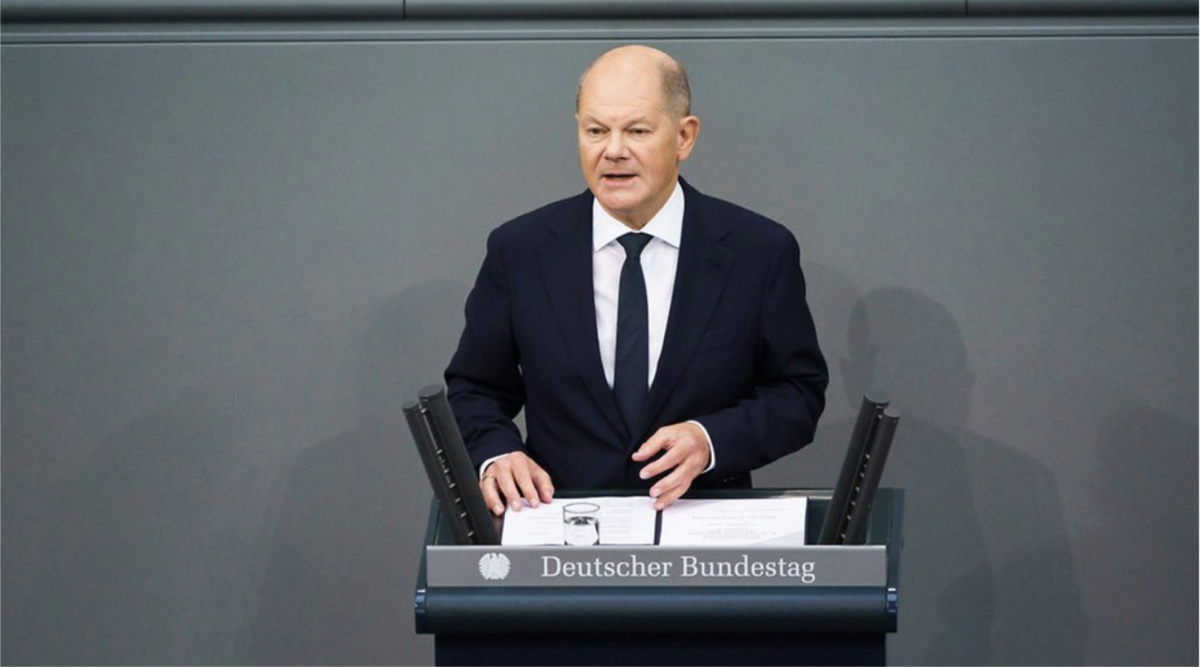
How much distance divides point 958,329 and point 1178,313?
1.64ft

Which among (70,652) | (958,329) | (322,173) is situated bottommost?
(70,652)

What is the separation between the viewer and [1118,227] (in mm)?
4465

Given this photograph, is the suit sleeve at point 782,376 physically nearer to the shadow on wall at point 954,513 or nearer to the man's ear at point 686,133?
the man's ear at point 686,133

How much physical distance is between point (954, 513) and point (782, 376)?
120 centimetres

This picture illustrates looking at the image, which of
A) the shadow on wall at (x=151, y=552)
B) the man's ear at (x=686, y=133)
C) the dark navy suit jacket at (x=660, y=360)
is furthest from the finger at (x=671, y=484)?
the shadow on wall at (x=151, y=552)

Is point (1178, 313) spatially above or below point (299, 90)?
below

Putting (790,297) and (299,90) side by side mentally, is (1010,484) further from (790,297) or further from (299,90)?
(299,90)

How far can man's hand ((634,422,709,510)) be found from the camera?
3.10m

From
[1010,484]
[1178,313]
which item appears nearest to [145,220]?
[1010,484]

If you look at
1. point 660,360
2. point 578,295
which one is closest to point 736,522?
point 660,360

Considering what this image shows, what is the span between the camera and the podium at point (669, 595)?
9.22ft

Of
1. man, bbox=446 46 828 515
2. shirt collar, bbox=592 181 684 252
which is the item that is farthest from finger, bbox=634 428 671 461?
shirt collar, bbox=592 181 684 252

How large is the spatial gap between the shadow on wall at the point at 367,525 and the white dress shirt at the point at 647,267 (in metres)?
1.02

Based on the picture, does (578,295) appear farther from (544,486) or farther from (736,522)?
(736,522)
